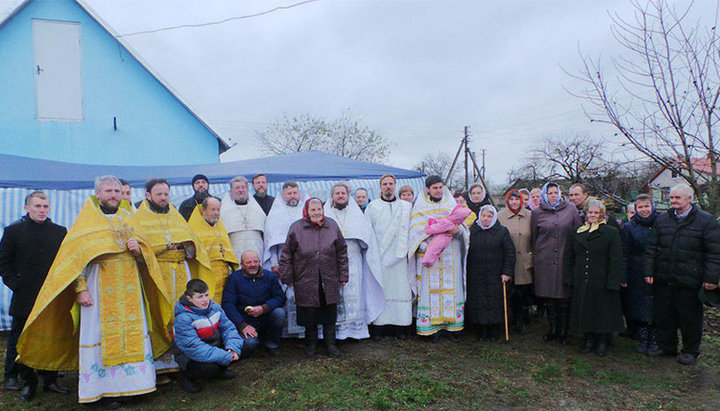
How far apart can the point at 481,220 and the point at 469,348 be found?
1.40 meters

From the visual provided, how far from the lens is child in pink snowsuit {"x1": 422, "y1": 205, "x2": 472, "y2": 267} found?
16.5 ft

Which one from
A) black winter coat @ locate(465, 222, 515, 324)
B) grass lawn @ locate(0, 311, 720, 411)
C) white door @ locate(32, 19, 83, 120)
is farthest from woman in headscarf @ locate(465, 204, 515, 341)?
white door @ locate(32, 19, 83, 120)

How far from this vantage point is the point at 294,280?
4648 millimetres

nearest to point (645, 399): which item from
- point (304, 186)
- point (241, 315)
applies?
point (241, 315)

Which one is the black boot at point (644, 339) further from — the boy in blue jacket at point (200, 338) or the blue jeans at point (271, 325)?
the boy in blue jacket at point (200, 338)

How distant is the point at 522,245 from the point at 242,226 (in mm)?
3161

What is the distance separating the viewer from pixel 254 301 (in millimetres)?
4609

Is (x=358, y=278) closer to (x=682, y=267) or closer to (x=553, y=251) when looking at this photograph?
(x=553, y=251)

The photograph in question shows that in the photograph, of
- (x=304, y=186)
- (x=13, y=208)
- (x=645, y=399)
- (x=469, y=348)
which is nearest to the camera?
(x=645, y=399)

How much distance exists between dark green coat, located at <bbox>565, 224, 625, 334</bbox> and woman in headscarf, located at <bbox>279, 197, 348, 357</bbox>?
7.85ft

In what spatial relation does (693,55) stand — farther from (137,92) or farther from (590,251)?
(137,92)

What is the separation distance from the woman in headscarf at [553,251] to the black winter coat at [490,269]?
31cm

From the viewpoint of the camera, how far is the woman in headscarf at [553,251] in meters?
4.94

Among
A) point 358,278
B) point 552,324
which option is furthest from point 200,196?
point 552,324
